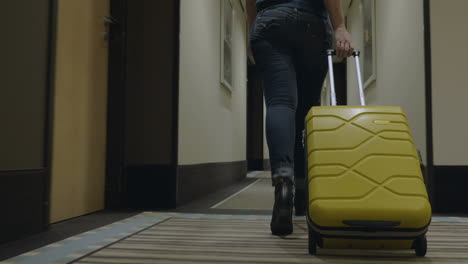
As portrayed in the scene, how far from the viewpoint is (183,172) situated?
2.29 m

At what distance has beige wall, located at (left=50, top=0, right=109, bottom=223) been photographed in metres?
1.67

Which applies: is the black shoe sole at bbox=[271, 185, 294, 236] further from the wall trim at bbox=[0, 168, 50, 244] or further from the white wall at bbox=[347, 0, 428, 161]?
the white wall at bbox=[347, 0, 428, 161]

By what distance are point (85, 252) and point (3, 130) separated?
406 millimetres

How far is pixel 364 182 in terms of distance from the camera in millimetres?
1019

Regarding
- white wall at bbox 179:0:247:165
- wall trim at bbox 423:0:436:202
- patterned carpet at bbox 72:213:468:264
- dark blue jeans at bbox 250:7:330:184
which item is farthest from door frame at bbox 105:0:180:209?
wall trim at bbox 423:0:436:202

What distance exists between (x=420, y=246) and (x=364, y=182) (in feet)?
0.72

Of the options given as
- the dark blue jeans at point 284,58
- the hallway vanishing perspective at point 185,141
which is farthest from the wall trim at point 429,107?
the dark blue jeans at point 284,58

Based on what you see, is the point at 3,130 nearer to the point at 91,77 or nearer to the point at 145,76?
the point at 91,77

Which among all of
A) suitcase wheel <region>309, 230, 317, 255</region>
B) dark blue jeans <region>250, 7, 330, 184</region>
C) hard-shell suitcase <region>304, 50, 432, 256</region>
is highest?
dark blue jeans <region>250, 7, 330, 184</region>

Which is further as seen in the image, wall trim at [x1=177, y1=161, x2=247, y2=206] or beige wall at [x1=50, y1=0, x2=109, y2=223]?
wall trim at [x1=177, y1=161, x2=247, y2=206]

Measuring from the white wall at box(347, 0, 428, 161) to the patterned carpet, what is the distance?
2.48ft

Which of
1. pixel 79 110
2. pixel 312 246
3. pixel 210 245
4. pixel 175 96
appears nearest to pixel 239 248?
pixel 210 245

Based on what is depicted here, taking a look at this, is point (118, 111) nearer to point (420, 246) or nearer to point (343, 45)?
point (343, 45)

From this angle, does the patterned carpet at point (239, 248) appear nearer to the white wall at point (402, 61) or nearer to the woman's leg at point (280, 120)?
the woman's leg at point (280, 120)
